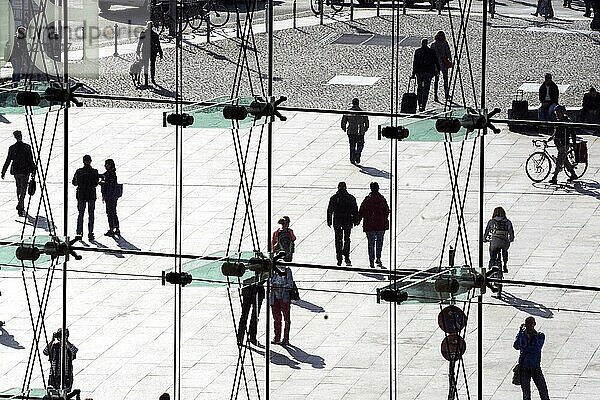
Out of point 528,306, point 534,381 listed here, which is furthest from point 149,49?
point 534,381

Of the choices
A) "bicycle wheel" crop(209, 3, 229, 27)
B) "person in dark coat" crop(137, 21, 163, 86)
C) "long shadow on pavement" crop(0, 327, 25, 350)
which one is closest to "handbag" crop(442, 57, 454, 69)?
"bicycle wheel" crop(209, 3, 229, 27)

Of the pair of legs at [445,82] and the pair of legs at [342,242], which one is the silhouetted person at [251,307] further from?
the pair of legs at [445,82]

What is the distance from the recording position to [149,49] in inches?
595

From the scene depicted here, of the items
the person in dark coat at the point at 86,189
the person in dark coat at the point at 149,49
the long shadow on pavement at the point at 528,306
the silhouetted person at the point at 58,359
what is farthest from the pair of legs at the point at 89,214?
the long shadow on pavement at the point at 528,306

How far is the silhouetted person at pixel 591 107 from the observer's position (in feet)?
48.7

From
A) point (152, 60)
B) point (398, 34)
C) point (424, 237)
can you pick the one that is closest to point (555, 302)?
point (424, 237)

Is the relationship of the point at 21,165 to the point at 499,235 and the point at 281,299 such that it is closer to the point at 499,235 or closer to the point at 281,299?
the point at 281,299

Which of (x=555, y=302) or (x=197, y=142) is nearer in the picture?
(x=555, y=302)

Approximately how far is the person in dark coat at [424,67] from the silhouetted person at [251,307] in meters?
1.42

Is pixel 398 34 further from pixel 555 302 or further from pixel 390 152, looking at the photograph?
pixel 555 302

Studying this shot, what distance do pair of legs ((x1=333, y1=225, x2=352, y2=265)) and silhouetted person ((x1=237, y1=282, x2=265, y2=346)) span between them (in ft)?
1.89

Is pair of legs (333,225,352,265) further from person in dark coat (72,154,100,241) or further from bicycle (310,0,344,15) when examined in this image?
person in dark coat (72,154,100,241)

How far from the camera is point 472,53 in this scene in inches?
578

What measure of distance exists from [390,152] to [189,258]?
1363 mm
